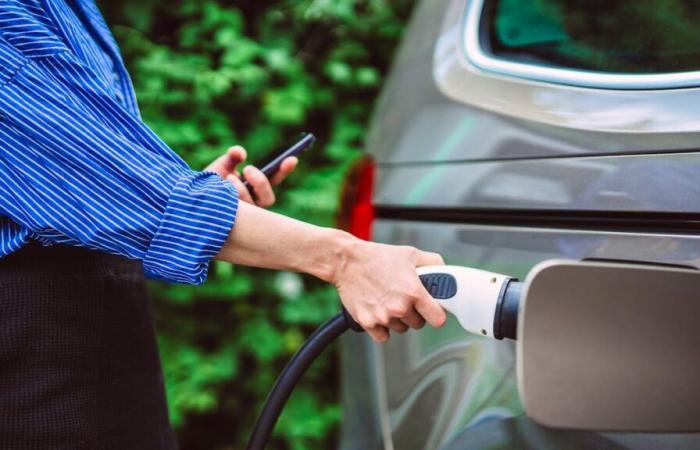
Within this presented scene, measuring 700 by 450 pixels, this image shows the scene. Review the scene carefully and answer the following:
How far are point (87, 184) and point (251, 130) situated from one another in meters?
2.19

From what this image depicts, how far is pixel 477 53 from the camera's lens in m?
1.72

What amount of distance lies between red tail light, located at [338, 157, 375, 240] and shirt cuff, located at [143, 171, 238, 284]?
766 millimetres

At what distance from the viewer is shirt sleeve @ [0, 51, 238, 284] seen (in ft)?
3.70

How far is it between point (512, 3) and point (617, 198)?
701mm

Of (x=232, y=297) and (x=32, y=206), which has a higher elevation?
(x=32, y=206)

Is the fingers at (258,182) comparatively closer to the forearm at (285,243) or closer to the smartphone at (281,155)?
the smartphone at (281,155)

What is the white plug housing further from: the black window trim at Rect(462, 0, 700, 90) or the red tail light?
the red tail light

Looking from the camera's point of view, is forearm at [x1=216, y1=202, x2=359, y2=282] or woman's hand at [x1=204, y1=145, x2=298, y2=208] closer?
forearm at [x1=216, y1=202, x2=359, y2=282]

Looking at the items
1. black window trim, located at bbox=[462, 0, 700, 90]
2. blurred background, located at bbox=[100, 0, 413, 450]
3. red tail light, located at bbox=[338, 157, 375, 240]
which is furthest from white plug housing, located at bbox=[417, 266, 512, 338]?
blurred background, located at bbox=[100, 0, 413, 450]

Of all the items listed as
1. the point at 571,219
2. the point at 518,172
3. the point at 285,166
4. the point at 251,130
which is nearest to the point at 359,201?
the point at 285,166

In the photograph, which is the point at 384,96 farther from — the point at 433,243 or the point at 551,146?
the point at 551,146

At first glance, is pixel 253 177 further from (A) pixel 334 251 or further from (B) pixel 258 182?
(A) pixel 334 251

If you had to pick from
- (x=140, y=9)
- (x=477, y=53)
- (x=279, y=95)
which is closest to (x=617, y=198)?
(x=477, y=53)

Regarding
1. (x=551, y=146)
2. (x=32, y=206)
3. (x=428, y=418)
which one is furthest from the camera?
(x=428, y=418)
